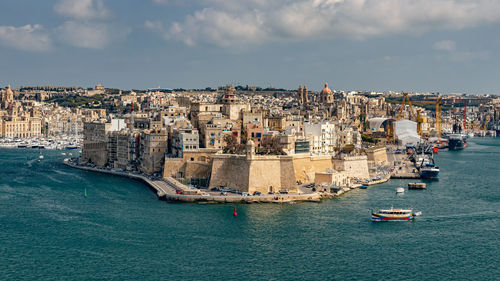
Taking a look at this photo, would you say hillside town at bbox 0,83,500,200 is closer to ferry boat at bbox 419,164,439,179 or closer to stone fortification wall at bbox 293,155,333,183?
stone fortification wall at bbox 293,155,333,183

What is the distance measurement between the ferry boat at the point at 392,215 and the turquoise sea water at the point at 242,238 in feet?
1.43

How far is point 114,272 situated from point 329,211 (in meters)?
10.9

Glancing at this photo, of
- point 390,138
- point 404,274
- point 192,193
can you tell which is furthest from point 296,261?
point 390,138

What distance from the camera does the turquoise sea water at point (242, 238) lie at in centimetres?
1828

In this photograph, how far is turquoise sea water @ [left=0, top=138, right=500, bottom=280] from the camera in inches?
720

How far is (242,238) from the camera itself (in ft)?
70.7

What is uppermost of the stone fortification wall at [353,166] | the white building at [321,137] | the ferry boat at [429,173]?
the white building at [321,137]

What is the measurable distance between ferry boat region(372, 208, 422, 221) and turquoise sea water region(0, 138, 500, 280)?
0.44 m

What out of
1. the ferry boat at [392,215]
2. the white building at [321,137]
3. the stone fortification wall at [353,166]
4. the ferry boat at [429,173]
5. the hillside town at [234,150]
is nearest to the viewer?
the ferry boat at [392,215]

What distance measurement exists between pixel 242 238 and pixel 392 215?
6.95m

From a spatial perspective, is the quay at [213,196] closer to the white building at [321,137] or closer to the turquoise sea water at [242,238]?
the turquoise sea water at [242,238]

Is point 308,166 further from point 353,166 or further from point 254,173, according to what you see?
point 254,173

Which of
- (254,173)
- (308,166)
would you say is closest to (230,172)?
(254,173)

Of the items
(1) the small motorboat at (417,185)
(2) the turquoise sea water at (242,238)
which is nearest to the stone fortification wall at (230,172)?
(2) the turquoise sea water at (242,238)
